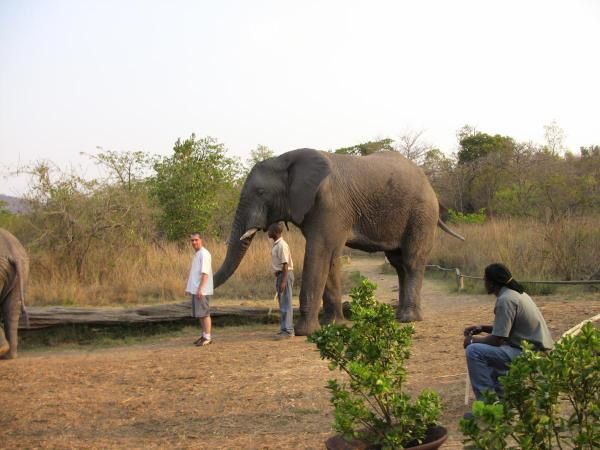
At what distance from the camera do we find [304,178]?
10.3 meters

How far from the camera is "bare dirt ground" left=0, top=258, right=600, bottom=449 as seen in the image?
5648mm

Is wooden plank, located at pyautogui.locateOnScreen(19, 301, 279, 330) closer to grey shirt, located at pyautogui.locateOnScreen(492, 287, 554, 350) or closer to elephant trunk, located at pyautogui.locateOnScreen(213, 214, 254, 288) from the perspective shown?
elephant trunk, located at pyautogui.locateOnScreen(213, 214, 254, 288)

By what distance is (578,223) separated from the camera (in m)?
15.4

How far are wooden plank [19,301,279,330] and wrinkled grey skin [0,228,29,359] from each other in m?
0.77

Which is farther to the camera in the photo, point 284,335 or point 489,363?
point 284,335

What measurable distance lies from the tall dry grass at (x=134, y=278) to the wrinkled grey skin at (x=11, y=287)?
12.4 ft

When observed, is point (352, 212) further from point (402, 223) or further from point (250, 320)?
point (250, 320)

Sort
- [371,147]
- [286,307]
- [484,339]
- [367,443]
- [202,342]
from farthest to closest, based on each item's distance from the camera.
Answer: [371,147]
[286,307]
[202,342]
[484,339]
[367,443]

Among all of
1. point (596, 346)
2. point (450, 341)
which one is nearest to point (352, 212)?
point (450, 341)

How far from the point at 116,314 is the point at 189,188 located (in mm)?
11108

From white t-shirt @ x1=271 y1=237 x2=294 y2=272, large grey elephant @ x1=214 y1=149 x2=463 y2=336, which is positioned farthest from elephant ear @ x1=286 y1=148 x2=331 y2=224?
white t-shirt @ x1=271 y1=237 x2=294 y2=272

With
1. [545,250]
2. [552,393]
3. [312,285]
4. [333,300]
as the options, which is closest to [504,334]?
[552,393]

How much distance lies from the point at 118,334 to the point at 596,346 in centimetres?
881

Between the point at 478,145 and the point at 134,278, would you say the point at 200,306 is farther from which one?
the point at 478,145
